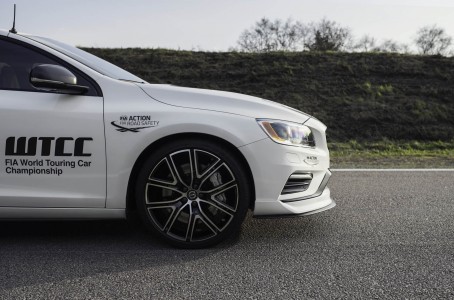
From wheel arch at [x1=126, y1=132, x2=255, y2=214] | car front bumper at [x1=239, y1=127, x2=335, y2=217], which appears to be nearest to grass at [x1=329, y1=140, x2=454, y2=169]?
car front bumper at [x1=239, y1=127, x2=335, y2=217]

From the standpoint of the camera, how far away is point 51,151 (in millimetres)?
3256

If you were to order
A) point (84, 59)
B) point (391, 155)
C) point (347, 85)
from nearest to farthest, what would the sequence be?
1. point (84, 59)
2. point (391, 155)
3. point (347, 85)

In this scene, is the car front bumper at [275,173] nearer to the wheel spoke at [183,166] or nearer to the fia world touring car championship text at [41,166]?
the wheel spoke at [183,166]

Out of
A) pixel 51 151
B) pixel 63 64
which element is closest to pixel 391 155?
pixel 63 64

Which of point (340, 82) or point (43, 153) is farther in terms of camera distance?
point (340, 82)

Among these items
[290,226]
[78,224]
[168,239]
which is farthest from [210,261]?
[78,224]

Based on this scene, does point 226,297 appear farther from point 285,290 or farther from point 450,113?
point 450,113

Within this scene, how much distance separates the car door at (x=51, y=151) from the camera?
3.25 meters

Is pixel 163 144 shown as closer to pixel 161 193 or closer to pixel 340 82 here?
pixel 161 193

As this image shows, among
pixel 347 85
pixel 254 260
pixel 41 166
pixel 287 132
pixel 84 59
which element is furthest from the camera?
pixel 347 85

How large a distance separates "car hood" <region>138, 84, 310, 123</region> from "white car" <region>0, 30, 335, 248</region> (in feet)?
0.05

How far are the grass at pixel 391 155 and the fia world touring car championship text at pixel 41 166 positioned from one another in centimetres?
501

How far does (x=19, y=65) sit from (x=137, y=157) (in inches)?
45.2

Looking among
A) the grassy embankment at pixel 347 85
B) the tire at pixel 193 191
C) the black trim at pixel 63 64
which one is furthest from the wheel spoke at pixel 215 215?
the grassy embankment at pixel 347 85
